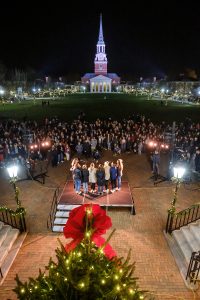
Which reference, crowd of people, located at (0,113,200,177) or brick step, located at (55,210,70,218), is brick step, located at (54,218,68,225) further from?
crowd of people, located at (0,113,200,177)

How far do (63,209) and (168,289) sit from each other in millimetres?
5871

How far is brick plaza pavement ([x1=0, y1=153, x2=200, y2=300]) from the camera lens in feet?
28.5

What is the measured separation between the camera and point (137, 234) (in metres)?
11.0

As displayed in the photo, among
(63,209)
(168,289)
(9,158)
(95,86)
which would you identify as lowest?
(168,289)

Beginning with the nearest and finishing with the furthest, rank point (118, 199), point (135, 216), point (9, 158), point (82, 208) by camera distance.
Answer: point (82, 208)
point (135, 216)
point (118, 199)
point (9, 158)

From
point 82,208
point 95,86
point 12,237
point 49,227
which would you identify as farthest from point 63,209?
point 95,86

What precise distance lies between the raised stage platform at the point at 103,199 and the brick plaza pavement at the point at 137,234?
41 centimetres

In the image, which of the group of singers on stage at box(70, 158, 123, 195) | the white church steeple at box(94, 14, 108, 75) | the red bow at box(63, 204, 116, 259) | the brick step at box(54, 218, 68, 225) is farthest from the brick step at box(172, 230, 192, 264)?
the white church steeple at box(94, 14, 108, 75)

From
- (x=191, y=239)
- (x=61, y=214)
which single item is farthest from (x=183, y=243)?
(x=61, y=214)

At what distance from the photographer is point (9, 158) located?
57.5 ft

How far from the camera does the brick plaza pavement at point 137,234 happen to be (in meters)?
8.69

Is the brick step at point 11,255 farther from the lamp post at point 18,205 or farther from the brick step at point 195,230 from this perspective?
the brick step at point 195,230

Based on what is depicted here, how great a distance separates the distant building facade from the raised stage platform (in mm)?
103044

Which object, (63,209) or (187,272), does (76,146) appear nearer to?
(63,209)
